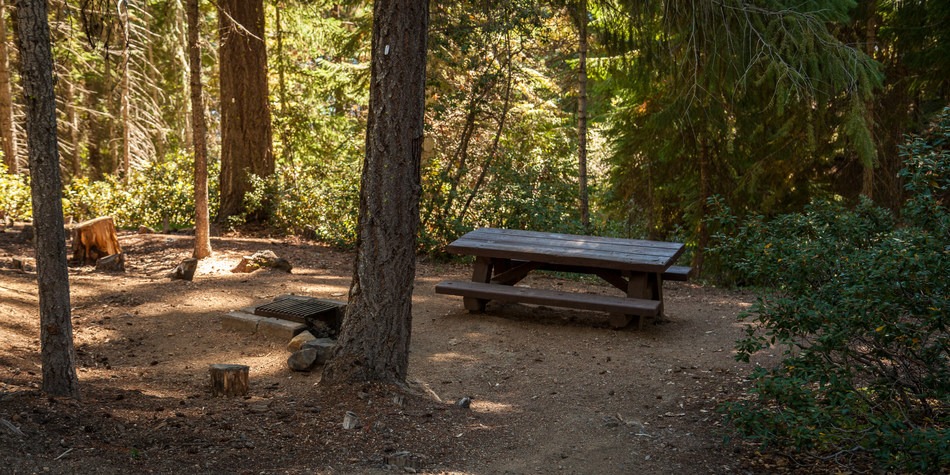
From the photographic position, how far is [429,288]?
33.2 feet

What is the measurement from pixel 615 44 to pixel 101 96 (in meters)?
20.3

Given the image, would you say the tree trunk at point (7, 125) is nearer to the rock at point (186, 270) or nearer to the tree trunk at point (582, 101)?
the rock at point (186, 270)

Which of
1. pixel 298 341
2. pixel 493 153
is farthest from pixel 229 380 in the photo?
pixel 493 153

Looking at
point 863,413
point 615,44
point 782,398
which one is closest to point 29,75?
point 782,398

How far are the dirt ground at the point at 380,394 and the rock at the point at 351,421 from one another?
51 mm

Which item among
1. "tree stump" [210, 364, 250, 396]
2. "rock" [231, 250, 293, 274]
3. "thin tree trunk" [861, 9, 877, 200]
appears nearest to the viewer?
"tree stump" [210, 364, 250, 396]

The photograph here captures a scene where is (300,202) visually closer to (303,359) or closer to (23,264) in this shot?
(23,264)

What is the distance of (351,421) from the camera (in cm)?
503

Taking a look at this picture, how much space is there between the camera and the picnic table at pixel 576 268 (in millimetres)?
7734

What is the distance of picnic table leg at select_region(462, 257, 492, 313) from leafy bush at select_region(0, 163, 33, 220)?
9.41 metres

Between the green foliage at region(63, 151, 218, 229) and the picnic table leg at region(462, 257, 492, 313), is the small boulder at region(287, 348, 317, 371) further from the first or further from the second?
the green foliage at region(63, 151, 218, 229)

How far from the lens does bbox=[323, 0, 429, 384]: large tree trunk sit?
536 cm

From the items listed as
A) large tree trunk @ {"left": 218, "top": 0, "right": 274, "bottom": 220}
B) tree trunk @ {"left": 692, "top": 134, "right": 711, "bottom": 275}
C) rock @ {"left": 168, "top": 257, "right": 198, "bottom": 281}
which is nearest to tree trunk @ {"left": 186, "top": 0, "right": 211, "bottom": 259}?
rock @ {"left": 168, "top": 257, "right": 198, "bottom": 281}

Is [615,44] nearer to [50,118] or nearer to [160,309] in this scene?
[160,309]
